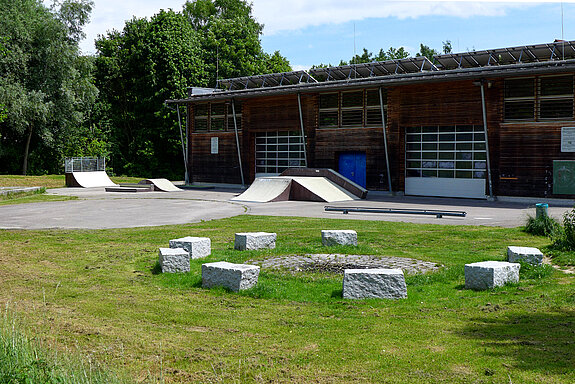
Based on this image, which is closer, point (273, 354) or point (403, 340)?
point (273, 354)

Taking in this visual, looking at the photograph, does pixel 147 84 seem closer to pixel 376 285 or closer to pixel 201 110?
pixel 201 110

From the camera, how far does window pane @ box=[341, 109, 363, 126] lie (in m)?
35.3

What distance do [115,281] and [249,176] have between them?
105 feet

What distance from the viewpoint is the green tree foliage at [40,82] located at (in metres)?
49.0

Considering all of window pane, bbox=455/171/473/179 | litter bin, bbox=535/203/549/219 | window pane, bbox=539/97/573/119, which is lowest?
litter bin, bbox=535/203/549/219

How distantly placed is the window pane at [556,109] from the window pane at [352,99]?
1017 cm

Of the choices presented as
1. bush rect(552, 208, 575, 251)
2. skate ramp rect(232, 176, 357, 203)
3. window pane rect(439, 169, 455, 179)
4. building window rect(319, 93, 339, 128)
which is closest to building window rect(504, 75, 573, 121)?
window pane rect(439, 169, 455, 179)

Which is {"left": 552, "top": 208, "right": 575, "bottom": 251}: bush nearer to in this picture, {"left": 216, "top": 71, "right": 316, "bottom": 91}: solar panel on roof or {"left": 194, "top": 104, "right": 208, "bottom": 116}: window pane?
{"left": 216, "top": 71, "right": 316, "bottom": 91}: solar panel on roof

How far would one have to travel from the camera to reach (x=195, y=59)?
195ft

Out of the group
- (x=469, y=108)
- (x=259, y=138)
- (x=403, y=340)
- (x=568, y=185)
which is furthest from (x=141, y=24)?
(x=403, y=340)

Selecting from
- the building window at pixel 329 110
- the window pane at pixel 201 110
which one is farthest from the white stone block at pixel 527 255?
the window pane at pixel 201 110

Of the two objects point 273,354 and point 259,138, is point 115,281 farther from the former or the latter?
point 259,138

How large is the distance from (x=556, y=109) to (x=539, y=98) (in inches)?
36.1

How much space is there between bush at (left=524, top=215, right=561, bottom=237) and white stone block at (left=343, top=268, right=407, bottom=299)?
779 cm
